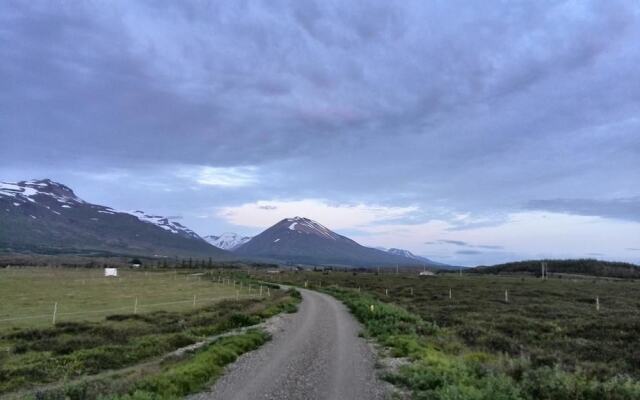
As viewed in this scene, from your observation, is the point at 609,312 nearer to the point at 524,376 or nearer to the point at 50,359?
the point at 524,376

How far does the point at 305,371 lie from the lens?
17281 millimetres

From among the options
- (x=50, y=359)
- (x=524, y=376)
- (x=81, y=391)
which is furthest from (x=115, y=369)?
(x=524, y=376)

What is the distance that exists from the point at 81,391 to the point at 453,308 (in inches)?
1588

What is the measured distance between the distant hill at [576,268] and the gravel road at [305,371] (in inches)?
5645

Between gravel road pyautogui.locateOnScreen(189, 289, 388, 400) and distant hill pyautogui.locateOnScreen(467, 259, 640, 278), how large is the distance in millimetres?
143386

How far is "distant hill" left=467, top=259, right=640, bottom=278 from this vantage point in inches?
6108

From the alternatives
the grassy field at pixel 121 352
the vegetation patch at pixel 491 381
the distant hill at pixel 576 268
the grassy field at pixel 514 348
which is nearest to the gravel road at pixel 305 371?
the grassy field at pixel 121 352

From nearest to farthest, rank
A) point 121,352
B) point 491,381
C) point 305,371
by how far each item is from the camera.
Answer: point 491,381 → point 305,371 → point 121,352

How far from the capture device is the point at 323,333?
92.3 feet

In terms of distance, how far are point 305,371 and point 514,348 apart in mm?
14666

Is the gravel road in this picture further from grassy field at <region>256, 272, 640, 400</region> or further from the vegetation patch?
grassy field at <region>256, 272, 640, 400</region>

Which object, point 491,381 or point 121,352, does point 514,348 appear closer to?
point 491,381

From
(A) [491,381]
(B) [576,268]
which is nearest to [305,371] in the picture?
(A) [491,381]

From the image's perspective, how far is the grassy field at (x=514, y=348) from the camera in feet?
43.6
